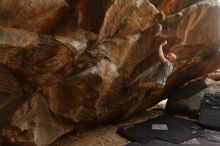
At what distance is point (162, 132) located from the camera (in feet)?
18.5

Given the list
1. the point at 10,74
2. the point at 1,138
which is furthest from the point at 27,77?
the point at 1,138

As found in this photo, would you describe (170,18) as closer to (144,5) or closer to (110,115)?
(144,5)

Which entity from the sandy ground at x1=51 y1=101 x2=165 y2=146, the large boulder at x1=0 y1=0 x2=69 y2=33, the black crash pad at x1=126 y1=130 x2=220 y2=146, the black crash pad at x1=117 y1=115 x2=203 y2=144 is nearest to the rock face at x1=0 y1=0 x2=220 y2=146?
the large boulder at x1=0 y1=0 x2=69 y2=33

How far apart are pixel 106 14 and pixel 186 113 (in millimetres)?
3817

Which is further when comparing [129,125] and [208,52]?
[208,52]

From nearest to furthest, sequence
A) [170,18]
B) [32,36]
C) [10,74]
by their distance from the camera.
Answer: [32,36] → [10,74] → [170,18]

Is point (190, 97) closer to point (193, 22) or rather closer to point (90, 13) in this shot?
point (193, 22)

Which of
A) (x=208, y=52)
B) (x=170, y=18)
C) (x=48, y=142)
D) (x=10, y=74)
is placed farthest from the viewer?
(x=208, y=52)

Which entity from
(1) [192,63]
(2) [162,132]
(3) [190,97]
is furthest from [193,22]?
(2) [162,132]

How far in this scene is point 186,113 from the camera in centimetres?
684

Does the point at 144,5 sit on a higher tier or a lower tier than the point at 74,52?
higher

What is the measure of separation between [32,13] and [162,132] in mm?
3391

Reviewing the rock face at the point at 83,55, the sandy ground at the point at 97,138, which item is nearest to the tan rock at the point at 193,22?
the rock face at the point at 83,55

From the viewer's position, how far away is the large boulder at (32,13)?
11.8ft
